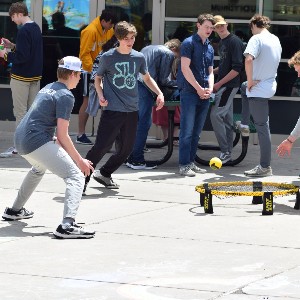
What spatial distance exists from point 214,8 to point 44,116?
7216 millimetres

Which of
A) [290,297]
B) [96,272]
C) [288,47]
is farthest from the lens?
[288,47]

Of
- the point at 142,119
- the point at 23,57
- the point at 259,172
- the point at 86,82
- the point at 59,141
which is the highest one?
the point at 23,57

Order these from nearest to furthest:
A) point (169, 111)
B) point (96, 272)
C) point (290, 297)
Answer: point (290, 297)
point (96, 272)
point (169, 111)

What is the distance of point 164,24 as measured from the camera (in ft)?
54.4

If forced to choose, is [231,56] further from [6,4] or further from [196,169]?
[6,4]

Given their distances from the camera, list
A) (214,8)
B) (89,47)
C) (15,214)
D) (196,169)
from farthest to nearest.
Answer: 1. (214,8)
2. (89,47)
3. (196,169)
4. (15,214)

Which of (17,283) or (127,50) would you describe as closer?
(17,283)

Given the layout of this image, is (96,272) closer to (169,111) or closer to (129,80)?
(129,80)

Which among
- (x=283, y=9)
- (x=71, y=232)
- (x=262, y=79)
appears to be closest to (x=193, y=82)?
(x=262, y=79)

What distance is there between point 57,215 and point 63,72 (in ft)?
5.13

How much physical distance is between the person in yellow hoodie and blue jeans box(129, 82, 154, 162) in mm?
2203

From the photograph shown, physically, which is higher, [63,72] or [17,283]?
[63,72]

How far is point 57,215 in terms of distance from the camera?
1065 cm

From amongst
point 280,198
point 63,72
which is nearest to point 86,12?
point 280,198
